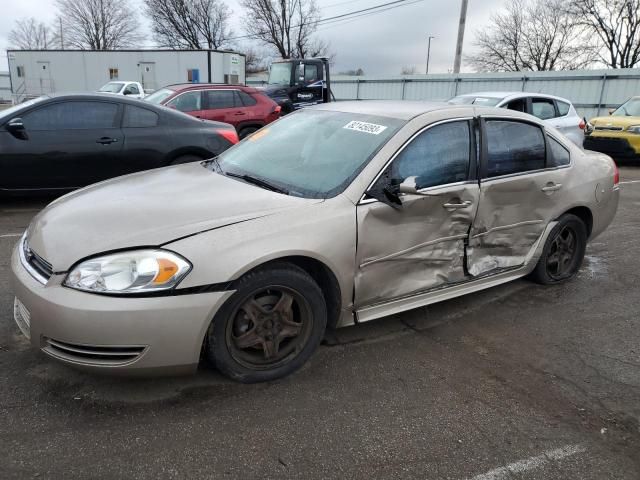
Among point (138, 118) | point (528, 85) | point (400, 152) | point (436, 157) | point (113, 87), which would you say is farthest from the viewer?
point (528, 85)

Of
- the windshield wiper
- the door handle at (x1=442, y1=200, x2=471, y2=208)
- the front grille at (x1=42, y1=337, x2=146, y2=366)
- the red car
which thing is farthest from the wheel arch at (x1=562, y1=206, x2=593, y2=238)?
the red car

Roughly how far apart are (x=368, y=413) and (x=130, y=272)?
1375 millimetres

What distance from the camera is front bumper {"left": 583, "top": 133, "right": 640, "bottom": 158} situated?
12.2 meters

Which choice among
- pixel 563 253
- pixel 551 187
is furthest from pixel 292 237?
pixel 563 253

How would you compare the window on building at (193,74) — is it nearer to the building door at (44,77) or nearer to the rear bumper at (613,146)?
the building door at (44,77)

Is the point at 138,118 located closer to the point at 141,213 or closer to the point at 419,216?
the point at 141,213

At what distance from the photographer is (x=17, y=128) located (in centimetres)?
569

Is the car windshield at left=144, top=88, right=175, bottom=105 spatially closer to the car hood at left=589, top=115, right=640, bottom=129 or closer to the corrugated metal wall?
the car hood at left=589, top=115, right=640, bottom=129

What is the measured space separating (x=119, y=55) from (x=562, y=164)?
25.3 m

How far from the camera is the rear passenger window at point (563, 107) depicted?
10398 millimetres

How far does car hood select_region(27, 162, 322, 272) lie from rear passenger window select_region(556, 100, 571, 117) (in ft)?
30.5

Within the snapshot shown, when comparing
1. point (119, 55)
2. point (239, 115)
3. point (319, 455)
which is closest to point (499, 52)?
point (119, 55)

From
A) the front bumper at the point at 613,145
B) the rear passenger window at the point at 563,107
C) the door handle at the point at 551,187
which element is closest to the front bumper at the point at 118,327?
the door handle at the point at 551,187

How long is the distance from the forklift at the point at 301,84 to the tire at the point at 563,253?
12143 mm
